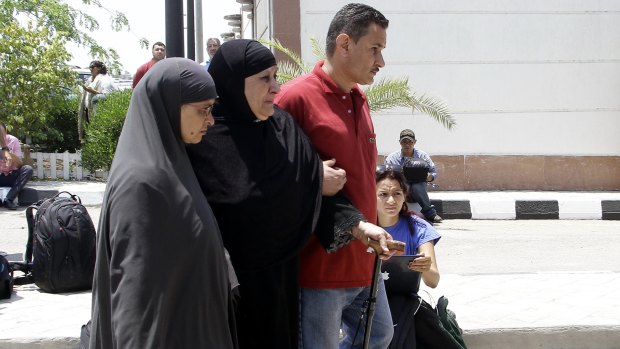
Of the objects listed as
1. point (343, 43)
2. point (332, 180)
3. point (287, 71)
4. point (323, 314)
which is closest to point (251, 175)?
point (332, 180)

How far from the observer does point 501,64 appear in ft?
45.8

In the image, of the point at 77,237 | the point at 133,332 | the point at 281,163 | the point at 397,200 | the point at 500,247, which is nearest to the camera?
the point at 133,332

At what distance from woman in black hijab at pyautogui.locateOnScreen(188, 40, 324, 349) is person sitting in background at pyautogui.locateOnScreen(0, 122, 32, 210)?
9.73m

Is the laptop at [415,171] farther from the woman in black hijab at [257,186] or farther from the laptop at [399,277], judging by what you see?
the woman in black hijab at [257,186]

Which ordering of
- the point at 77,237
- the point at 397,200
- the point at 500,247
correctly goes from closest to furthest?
the point at 397,200 → the point at 77,237 → the point at 500,247

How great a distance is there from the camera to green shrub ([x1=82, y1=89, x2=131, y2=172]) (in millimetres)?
13586

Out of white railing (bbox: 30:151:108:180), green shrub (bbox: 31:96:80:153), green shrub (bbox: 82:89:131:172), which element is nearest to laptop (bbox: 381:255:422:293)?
green shrub (bbox: 82:89:131:172)

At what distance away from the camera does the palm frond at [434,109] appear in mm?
12681

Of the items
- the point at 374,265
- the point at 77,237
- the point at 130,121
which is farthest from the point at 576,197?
the point at 130,121

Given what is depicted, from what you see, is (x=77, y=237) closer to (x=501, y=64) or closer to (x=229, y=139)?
(x=229, y=139)

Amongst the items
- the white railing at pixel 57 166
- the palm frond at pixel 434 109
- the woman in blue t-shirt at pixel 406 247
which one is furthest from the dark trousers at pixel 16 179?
the woman in blue t-shirt at pixel 406 247

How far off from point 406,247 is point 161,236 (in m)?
2.06

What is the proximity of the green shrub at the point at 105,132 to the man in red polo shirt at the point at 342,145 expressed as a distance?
34.1 feet

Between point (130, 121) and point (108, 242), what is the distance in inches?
13.8
